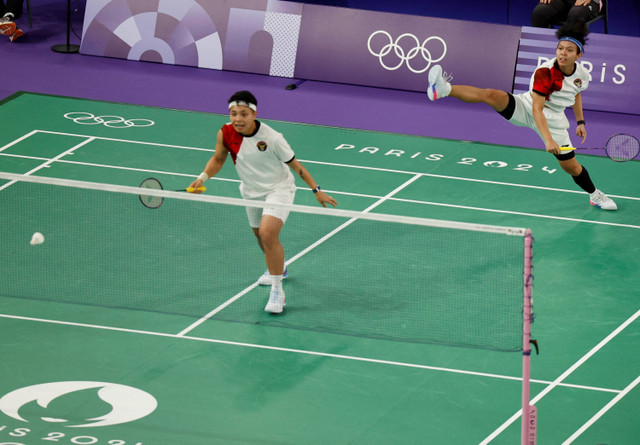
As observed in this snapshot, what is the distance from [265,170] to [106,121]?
5858mm

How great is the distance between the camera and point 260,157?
10625mm

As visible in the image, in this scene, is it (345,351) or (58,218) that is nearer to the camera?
(345,351)

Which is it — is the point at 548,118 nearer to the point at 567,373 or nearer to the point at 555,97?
the point at 555,97

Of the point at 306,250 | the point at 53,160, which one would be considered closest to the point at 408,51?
the point at 53,160

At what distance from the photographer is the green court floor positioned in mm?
9148

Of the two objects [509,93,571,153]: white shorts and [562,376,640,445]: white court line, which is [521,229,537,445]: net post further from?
[509,93,571,153]: white shorts

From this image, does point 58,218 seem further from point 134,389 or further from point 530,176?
point 530,176

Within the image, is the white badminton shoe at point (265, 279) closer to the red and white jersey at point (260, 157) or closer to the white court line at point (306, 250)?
the white court line at point (306, 250)

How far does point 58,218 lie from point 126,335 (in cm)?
269

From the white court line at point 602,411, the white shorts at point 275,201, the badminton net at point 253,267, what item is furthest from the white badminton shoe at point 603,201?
the white shorts at point 275,201

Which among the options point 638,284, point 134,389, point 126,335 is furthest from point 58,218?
point 638,284

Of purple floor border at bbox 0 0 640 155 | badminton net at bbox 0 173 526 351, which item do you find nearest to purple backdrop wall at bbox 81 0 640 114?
purple floor border at bbox 0 0 640 155

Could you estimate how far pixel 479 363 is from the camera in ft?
33.8

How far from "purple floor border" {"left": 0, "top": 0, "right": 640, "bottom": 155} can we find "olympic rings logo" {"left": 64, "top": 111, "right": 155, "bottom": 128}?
2.60 feet
